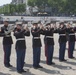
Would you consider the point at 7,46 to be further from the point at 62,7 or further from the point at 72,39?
the point at 62,7

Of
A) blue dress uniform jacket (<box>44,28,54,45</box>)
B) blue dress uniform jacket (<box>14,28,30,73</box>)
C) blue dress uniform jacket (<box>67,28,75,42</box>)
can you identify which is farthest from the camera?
blue dress uniform jacket (<box>67,28,75,42</box>)

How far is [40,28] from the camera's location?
1012 cm

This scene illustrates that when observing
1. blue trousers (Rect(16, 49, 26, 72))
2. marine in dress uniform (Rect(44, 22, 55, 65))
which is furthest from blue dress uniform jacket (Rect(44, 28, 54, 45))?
blue trousers (Rect(16, 49, 26, 72))

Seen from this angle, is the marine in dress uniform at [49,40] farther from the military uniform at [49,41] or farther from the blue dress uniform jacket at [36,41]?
the blue dress uniform jacket at [36,41]

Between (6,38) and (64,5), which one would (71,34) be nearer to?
(6,38)

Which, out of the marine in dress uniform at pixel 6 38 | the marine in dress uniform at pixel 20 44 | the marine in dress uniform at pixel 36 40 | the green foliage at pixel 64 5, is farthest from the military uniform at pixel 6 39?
the green foliage at pixel 64 5

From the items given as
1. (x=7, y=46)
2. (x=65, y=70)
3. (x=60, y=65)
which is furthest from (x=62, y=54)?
(x=7, y=46)

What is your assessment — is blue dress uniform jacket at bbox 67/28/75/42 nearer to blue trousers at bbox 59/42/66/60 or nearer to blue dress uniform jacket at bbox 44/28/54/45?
blue trousers at bbox 59/42/66/60

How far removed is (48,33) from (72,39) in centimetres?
153

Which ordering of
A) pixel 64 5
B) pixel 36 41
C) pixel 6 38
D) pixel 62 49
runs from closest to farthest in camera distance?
pixel 36 41, pixel 6 38, pixel 62 49, pixel 64 5

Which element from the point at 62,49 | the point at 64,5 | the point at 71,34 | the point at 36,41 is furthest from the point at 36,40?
the point at 64,5

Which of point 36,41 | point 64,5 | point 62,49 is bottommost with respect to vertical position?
point 64,5

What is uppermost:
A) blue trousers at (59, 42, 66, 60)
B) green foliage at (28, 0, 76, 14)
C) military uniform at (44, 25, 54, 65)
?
military uniform at (44, 25, 54, 65)

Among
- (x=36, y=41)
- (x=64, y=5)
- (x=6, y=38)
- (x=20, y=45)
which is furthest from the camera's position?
(x=64, y=5)
